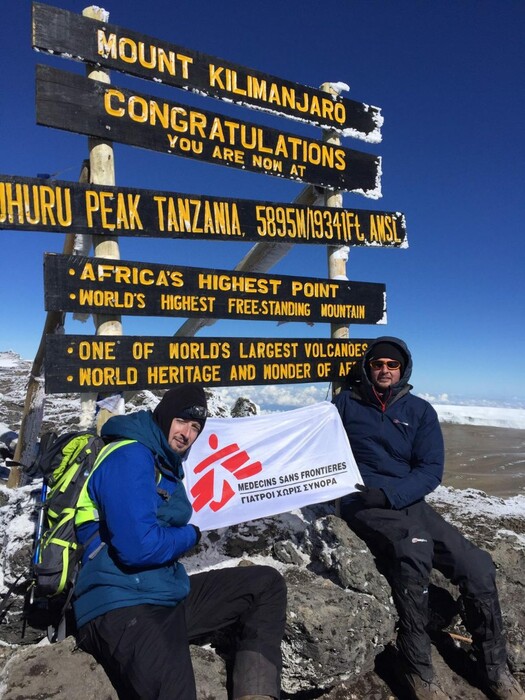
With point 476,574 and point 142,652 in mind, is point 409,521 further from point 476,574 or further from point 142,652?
point 142,652

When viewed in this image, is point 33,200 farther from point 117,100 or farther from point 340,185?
point 340,185

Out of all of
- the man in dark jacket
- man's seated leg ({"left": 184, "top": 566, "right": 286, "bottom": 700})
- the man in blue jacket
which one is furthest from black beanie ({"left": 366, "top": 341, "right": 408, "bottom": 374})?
man's seated leg ({"left": 184, "top": 566, "right": 286, "bottom": 700})

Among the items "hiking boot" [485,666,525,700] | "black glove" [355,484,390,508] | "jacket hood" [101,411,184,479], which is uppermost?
"jacket hood" [101,411,184,479]

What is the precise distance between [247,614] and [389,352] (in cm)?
312

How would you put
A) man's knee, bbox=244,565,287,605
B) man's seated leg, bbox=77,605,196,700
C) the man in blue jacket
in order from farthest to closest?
man's knee, bbox=244,565,287,605
the man in blue jacket
man's seated leg, bbox=77,605,196,700

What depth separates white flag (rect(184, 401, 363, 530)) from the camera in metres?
4.85

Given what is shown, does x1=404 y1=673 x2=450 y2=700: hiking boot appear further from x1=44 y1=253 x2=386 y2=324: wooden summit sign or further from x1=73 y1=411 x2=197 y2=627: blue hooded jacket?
x1=44 y1=253 x2=386 y2=324: wooden summit sign

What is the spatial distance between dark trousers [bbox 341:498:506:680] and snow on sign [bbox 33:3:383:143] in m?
5.03

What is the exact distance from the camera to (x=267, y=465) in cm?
524

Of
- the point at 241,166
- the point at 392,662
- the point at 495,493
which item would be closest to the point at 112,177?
the point at 241,166

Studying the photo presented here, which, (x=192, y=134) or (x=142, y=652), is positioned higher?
(x=192, y=134)

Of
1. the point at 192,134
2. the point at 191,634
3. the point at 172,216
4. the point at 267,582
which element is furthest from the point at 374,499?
the point at 192,134

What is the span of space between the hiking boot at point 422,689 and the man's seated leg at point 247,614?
142 centimetres

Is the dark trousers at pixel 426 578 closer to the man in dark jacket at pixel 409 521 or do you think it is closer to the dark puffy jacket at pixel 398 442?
the man in dark jacket at pixel 409 521
